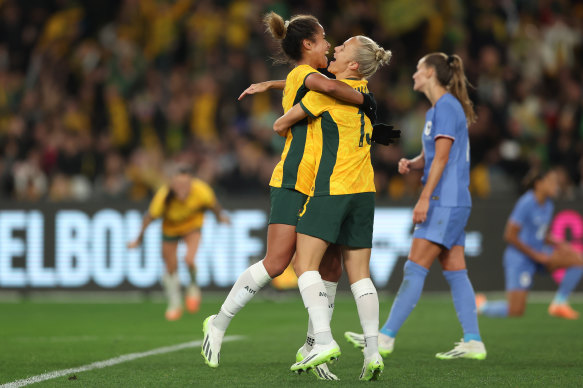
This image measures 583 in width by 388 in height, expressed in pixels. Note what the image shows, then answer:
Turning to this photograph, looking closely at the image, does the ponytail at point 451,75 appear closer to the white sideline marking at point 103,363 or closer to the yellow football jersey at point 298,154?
the yellow football jersey at point 298,154

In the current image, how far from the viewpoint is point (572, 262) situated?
12.2 m

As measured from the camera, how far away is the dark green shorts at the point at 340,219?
5.84 m

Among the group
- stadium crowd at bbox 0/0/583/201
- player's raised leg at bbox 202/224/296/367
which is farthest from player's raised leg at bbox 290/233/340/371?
stadium crowd at bbox 0/0/583/201

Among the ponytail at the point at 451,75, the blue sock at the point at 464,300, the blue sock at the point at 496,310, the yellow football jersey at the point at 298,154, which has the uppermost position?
the ponytail at the point at 451,75

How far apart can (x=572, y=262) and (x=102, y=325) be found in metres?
5.67

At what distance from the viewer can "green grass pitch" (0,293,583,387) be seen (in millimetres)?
5945

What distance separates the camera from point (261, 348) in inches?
318

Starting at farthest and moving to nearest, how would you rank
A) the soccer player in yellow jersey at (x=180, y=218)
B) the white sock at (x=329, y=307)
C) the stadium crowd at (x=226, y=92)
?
the stadium crowd at (x=226, y=92), the soccer player in yellow jersey at (x=180, y=218), the white sock at (x=329, y=307)

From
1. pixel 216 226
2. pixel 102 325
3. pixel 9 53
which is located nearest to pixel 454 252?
pixel 102 325

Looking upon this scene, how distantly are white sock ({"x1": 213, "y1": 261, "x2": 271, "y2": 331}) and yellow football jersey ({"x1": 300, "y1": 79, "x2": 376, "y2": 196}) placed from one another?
24.7 inches

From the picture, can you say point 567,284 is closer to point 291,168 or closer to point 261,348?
point 261,348

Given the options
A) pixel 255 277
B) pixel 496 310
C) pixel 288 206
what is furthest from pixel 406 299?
pixel 496 310

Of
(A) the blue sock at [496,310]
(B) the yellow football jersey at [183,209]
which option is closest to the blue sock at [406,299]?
(A) the blue sock at [496,310]

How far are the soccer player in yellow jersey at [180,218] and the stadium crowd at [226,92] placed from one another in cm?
294
